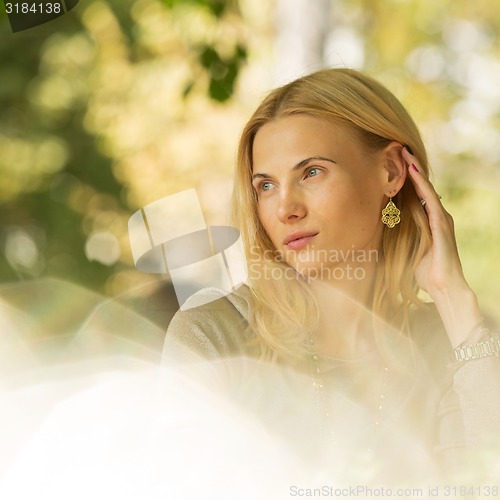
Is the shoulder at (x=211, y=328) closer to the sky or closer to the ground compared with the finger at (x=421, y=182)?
closer to the ground

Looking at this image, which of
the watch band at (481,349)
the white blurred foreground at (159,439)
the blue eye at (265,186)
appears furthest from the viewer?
the blue eye at (265,186)

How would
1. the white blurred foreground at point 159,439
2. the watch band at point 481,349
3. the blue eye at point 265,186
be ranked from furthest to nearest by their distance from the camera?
1. the blue eye at point 265,186
2. the watch band at point 481,349
3. the white blurred foreground at point 159,439

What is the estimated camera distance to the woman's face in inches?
71.0

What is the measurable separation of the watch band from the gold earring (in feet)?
1.20

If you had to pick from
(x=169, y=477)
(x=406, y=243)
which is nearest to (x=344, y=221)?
(x=406, y=243)

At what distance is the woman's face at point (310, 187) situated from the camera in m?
1.80

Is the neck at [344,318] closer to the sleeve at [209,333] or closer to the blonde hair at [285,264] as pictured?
the blonde hair at [285,264]

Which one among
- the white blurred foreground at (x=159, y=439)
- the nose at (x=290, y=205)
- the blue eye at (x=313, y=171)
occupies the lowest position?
the white blurred foreground at (x=159, y=439)

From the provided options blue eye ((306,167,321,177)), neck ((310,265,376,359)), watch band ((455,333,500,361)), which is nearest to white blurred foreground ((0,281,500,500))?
neck ((310,265,376,359))

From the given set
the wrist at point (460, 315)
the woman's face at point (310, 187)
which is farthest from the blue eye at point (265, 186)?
the wrist at point (460, 315)

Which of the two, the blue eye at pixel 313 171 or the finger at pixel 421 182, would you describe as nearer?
the blue eye at pixel 313 171

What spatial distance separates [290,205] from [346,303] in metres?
0.29

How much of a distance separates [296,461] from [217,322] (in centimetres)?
36

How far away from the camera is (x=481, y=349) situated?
1.75 metres
